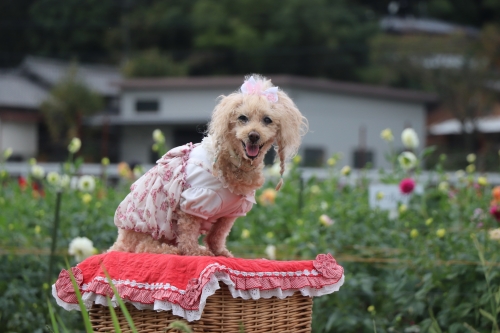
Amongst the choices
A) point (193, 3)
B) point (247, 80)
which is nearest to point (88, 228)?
point (247, 80)

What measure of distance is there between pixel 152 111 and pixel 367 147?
6.42 m

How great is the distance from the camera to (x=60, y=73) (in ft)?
93.6

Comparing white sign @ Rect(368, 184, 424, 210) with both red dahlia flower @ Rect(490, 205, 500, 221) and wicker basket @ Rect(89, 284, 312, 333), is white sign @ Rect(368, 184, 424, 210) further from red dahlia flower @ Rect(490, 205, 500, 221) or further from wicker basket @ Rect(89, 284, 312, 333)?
wicker basket @ Rect(89, 284, 312, 333)

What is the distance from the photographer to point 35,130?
2350 centimetres

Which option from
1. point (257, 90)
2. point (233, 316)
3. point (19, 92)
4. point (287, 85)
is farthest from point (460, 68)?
point (233, 316)

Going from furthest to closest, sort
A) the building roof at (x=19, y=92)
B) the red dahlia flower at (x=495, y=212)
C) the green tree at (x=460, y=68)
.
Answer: the building roof at (x=19, y=92)
the green tree at (x=460, y=68)
the red dahlia flower at (x=495, y=212)

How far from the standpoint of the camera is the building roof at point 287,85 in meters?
20.4

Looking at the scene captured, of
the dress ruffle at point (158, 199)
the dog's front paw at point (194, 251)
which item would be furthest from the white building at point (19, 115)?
the dog's front paw at point (194, 251)

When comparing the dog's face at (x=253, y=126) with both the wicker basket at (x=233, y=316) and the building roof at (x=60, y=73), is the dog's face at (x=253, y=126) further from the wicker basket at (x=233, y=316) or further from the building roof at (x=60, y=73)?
the building roof at (x=60, y=73)

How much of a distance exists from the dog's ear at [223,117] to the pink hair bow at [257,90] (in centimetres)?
4

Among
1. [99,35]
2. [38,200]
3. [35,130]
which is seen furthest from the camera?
[99,35]

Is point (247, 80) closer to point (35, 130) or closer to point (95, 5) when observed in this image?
point (35, 130)

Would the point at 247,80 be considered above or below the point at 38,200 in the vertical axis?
above

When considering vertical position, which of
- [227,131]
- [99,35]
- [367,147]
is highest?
[99,35]
